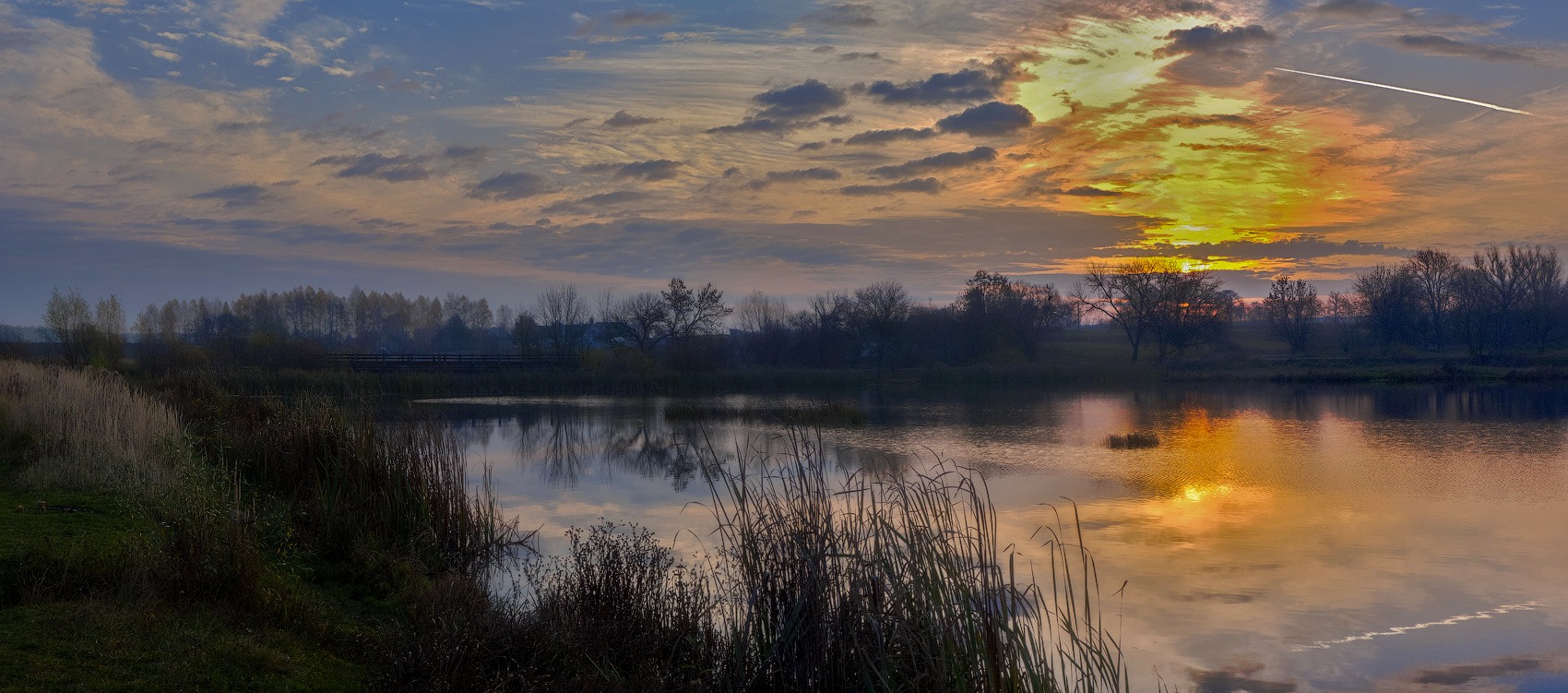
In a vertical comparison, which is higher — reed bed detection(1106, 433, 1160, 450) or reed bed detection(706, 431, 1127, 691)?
reed bed detection(706, 431, 1127, 691)

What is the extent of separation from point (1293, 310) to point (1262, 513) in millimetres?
63374

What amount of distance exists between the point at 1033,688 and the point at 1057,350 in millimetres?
66258

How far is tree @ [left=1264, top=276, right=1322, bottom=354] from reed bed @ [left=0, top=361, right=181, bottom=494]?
65171 millimetres

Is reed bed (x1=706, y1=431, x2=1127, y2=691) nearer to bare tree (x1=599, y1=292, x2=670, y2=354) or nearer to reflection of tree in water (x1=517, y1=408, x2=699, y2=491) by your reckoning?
reflection of tree in water (x1=517, y1=408, x2=699, y2=491)

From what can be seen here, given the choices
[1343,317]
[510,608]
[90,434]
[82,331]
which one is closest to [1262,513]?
[510,608]

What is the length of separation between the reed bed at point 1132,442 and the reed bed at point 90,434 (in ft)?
54.4

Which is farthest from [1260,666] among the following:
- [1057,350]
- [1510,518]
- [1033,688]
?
[1057,350]

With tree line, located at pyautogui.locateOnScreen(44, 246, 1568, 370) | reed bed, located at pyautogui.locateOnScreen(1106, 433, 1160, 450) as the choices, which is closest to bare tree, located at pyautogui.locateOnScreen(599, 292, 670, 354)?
tree line, located at pyautogui.locateOnScreen(44, 246, 1568, 370)

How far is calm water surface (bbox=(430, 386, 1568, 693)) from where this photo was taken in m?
7.19

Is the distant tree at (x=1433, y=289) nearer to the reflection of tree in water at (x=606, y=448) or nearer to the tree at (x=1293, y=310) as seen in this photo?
the tree at (x=1293, y=310)

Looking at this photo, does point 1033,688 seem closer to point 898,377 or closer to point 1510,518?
point 1510,518

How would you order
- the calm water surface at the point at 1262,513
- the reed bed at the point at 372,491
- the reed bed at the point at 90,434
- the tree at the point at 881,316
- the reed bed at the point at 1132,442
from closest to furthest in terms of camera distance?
the calm water surface at the point at 1262,513
the reed bed at the point at 90,434
the reed bed at the point at 372,491
the reed bed at the point at 1132,442
the tree at the point at 881,316

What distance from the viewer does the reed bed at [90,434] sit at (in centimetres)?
810

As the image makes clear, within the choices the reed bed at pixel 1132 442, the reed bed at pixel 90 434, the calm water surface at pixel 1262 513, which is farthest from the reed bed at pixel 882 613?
the reed bed at pixel 1132 442
